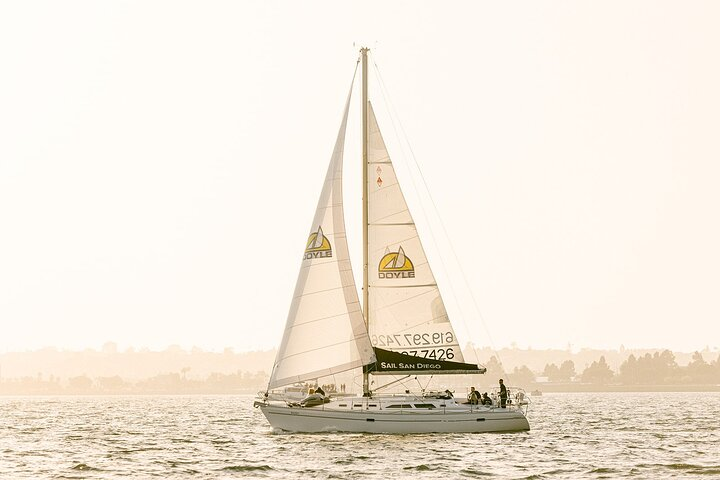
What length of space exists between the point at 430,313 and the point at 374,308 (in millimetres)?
2614

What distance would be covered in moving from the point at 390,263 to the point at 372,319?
101 inches

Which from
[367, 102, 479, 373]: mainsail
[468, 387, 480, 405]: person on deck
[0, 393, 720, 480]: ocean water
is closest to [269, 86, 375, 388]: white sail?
[367, 102, 479, 373]: mainsail

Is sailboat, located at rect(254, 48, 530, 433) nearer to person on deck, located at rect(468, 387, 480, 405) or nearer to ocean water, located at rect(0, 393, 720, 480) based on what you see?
person on deck, located at rect(468, 387, 480, 405)

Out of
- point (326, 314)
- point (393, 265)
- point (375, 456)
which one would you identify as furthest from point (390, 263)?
point (375, 456)

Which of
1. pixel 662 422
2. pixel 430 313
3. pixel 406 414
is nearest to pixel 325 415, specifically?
pixel 406 414

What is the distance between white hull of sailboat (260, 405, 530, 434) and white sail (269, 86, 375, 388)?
5.32 ft

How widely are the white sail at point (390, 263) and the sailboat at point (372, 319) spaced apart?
4cm

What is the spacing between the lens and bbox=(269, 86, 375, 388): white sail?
161 ft

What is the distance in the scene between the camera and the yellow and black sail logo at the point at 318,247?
50.1 meters

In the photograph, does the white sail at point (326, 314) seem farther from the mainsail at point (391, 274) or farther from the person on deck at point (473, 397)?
the person on deck at point (473, 397)

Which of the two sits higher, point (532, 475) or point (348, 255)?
point (348, 255)

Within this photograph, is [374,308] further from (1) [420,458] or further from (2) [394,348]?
(1) [420,458]

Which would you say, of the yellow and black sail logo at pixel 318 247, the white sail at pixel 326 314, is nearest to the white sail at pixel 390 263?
the white sail at pixel 326 314

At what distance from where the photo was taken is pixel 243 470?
40812mm
